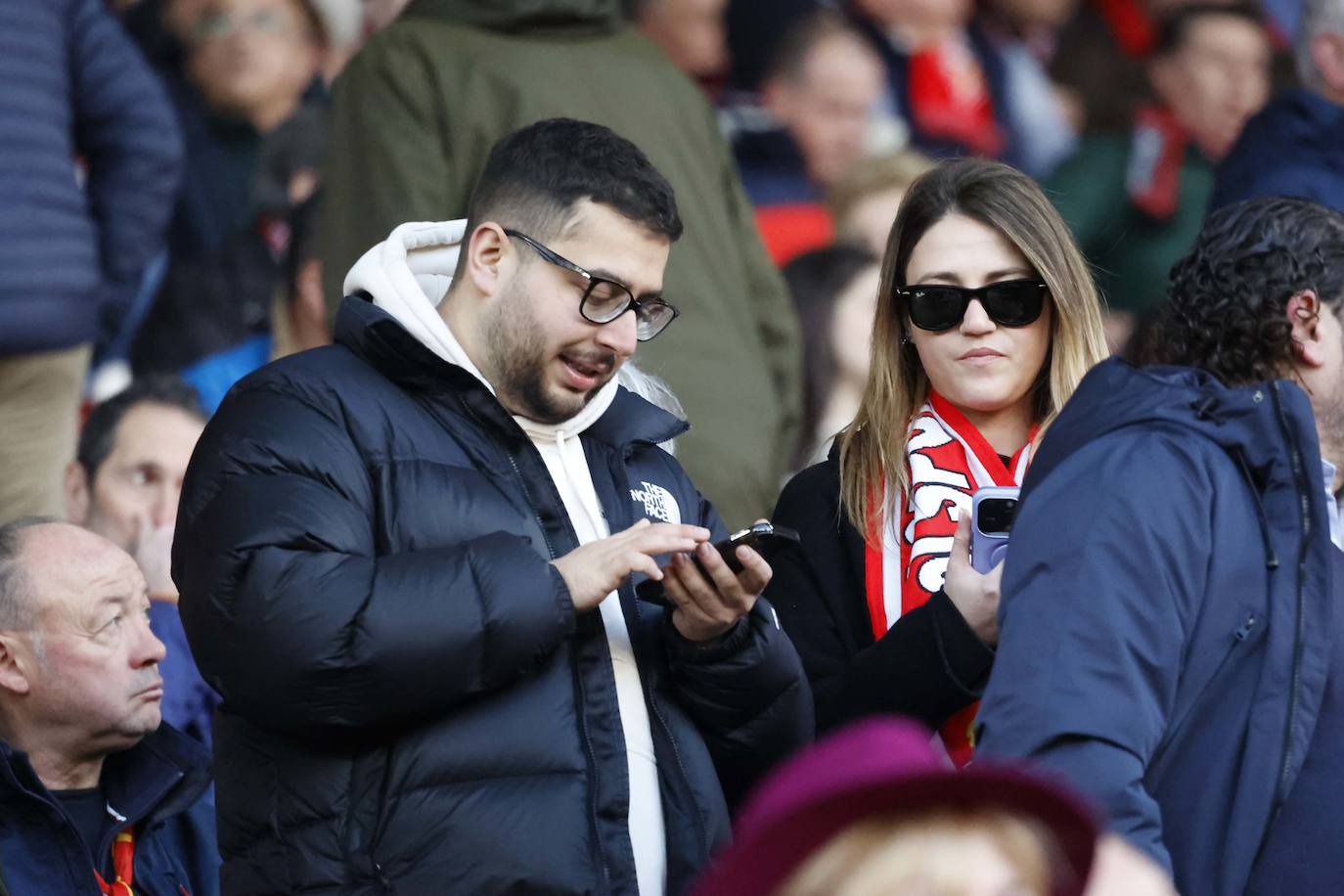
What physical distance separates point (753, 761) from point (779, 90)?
11.6 ft

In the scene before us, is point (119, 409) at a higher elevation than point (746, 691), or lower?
lower

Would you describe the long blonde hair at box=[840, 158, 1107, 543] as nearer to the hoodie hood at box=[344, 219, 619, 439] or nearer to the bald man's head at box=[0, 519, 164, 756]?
the hoodie hood at box=[344, 219, 619, 439]

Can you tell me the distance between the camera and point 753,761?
3355 millimetres

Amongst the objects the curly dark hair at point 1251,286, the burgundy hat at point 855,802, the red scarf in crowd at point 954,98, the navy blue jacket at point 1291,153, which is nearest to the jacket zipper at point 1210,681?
the curly dark hair at point 1251,286

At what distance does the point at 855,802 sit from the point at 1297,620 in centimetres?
114

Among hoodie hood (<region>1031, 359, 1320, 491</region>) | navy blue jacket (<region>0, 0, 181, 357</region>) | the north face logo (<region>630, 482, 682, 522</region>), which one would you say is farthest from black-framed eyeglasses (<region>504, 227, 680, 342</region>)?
navy blue jacket (<region>0, 0, 181, 357</region>)

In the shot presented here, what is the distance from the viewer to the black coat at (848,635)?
3.24 meters

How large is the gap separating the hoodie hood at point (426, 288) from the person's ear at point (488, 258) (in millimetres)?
86

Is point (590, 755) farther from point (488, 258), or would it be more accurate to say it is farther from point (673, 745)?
point (488, 258)

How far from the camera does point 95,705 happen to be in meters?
3.91

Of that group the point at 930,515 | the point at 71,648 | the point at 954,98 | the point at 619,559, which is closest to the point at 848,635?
the point at 930,515

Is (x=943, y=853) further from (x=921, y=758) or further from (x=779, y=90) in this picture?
(x=779, y=90)

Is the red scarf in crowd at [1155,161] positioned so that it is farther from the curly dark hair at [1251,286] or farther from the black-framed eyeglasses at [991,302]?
the curly dark hair at [1251,286]

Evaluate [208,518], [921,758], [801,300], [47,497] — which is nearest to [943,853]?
[921,758]
